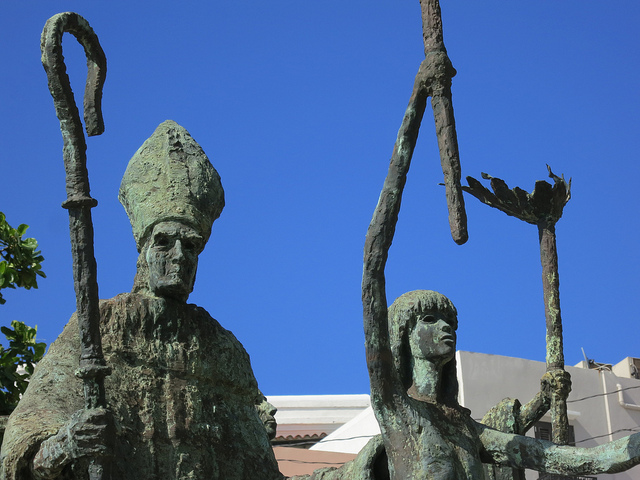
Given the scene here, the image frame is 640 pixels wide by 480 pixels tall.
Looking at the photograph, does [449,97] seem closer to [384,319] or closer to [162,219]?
[384,319]

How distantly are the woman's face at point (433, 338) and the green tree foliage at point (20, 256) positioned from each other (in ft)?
13.9

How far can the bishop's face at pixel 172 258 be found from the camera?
26.9ft

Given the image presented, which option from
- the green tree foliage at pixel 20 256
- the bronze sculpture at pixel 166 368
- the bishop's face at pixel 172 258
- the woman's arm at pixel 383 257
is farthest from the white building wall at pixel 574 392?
the woman's arm at pixel 383 257

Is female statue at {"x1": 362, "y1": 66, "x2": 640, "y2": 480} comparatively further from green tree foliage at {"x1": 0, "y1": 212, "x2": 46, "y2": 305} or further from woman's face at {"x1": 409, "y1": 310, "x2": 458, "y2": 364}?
green tree foliage at {"x1": 0, "y1": 212, "x2": 46, "y2": 305}

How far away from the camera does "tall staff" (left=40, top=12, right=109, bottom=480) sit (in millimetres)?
7105

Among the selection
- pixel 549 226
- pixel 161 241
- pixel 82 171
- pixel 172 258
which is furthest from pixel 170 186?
pixel 549 226

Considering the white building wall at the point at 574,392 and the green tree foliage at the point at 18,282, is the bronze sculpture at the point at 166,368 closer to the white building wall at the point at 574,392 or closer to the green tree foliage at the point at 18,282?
the green tree foliage at the point at 18,282

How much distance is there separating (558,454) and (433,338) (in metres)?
1.06

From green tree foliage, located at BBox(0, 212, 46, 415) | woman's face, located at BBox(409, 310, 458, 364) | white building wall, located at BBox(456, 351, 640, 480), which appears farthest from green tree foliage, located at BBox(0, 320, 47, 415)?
white building wall, located at BBox(456, 351, 640, 480)

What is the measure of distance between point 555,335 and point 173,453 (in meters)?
3.00

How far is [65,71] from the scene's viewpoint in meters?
7.71

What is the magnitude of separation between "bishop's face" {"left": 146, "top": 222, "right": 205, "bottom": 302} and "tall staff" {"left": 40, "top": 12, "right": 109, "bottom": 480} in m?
0.78

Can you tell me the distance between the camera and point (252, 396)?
8617mm

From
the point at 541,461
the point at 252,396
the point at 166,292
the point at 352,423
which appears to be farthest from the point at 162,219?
the point at 352,423
